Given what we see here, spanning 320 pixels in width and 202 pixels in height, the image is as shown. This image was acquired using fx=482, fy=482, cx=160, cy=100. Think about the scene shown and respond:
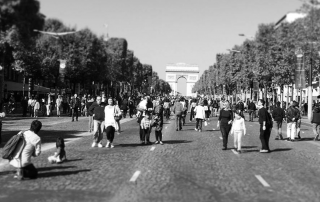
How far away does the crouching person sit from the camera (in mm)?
10234

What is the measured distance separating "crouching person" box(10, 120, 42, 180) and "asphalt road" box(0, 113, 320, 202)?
27cm

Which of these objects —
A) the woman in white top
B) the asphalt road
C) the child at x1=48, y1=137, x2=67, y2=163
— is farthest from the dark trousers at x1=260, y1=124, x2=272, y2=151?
the child at x1=48, y1=137, x2=67, y2=163

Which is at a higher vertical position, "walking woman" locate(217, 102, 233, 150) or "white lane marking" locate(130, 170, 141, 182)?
"walking woman" locate(217, 102, 233, 150)

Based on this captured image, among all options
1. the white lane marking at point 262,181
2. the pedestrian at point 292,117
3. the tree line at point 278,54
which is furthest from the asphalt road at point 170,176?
the tree line at point 278,54

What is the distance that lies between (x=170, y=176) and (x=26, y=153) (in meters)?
3.21

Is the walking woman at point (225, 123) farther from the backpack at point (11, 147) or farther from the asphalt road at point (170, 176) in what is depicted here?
the backpack at point (11, 147)

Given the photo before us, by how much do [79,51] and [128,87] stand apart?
2235 inches

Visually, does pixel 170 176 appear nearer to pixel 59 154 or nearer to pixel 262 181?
pixel 262 181

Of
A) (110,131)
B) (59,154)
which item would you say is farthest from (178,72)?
(59,154)

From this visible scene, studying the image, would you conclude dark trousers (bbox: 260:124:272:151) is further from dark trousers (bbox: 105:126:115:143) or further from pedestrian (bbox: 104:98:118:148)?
dark trousers (bbox: 105:126:115:143)

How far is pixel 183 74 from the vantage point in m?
194

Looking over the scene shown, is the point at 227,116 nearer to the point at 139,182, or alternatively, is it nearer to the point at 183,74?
the point at 139,182

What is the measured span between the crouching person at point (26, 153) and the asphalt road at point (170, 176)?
0.27 m

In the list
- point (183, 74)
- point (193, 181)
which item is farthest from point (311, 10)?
point (183, 74)
